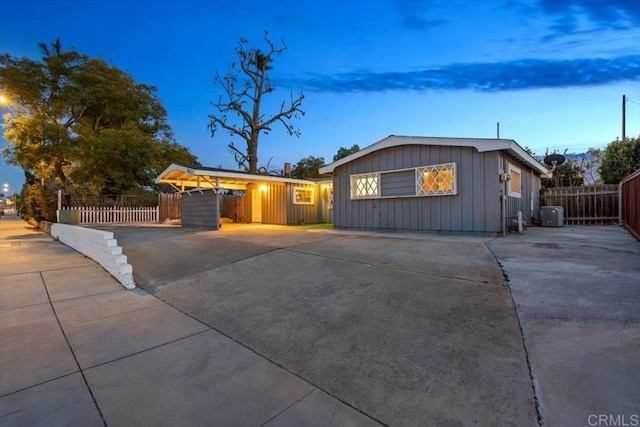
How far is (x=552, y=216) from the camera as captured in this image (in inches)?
443

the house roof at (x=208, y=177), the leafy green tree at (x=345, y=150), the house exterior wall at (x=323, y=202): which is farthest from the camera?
the leafy green tree at (x=345, y=150)

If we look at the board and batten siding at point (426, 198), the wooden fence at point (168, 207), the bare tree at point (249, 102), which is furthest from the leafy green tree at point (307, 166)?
the board and batten siding at point (426, 198)

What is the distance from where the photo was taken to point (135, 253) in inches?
288

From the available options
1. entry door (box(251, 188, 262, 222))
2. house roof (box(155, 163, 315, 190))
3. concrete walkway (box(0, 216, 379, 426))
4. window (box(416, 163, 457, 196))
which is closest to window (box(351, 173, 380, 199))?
window (box(416, 163, 457, 196))

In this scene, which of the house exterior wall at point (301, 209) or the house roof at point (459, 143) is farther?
the house exterior wall at point (301, 209)

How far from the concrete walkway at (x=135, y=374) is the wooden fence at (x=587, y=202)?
48.6 ft

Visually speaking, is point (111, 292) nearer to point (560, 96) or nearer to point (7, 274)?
point (7, 274)

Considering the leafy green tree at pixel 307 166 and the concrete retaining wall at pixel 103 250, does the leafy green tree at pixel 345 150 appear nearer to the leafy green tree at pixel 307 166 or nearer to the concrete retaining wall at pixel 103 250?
the leafy green tree at pixel 307 166

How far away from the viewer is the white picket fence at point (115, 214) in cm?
1666

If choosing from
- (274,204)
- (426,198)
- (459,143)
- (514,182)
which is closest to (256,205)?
(274,204)

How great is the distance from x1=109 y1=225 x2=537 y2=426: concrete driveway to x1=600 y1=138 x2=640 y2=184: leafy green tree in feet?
42.9

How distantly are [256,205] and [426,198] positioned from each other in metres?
9.67

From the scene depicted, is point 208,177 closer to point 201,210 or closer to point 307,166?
point 201,210

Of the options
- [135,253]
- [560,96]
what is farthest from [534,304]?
[560,96]
